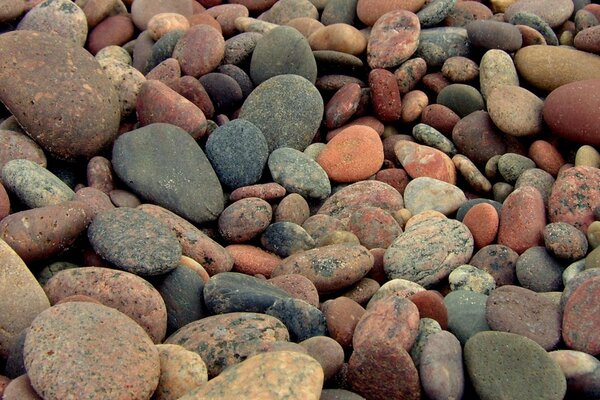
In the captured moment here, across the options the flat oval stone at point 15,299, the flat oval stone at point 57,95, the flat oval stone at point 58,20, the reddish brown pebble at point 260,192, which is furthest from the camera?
the flat oval stone at point 58,20

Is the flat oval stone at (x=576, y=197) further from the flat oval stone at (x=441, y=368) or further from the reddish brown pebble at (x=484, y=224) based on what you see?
the flat oval stone at (x=441, y=368)

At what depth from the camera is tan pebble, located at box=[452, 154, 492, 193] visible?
4090mm

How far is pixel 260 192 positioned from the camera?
12.6ft

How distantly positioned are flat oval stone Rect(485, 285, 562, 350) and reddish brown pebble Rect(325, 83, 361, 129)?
6.20 feet

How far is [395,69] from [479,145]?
33.8 inches

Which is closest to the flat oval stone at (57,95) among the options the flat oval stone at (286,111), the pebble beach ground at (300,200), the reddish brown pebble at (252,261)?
the pebble beach ground at (300,200)

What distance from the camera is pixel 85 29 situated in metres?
5.09

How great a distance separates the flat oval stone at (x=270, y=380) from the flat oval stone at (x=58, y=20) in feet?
11.5

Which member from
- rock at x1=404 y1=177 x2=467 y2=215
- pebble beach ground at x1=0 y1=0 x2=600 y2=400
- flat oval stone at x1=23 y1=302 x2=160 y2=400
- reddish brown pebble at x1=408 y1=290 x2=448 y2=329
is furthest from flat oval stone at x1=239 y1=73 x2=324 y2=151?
flat oval stone at x1=23 y1=302 x2=160 y2=400

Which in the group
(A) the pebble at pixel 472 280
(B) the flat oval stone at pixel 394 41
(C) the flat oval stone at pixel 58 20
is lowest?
(A) the pebble at pixel 472 280

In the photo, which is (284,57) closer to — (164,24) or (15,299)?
(164,24)

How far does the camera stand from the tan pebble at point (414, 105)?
15.0ft

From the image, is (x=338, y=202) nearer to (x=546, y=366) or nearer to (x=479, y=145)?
(x=479, y=145)

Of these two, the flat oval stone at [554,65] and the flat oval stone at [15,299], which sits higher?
the flat oval stone at [554,65]
